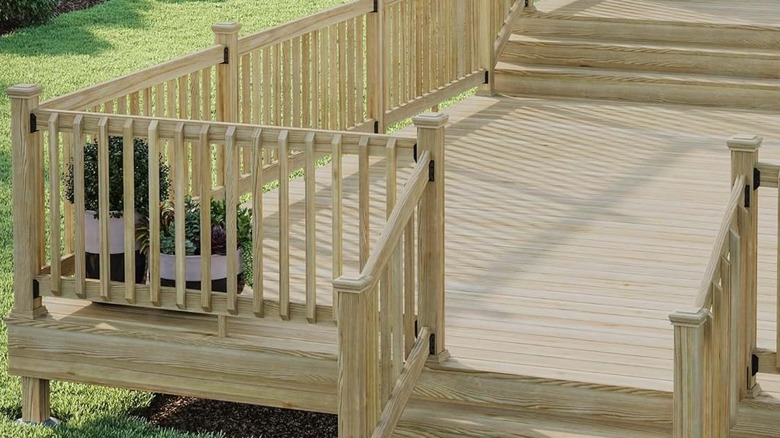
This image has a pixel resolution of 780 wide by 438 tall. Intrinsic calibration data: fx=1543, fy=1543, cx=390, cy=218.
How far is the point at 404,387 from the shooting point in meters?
5.59

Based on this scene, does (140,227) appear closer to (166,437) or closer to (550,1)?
(166,437)

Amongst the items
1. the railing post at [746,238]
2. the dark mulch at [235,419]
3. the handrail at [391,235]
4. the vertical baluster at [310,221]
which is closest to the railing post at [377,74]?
the dark mulch at [235,419]

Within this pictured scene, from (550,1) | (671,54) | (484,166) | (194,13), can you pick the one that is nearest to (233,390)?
(484,166)

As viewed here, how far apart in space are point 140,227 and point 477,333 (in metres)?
1.43

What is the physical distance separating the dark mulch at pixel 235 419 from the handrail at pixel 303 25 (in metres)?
1.86

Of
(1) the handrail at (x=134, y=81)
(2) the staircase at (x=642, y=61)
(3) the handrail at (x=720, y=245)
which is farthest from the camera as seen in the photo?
(2) the staircase at (x=642, y=61)

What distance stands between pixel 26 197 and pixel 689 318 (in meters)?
2.88

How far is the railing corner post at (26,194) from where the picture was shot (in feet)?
20.2

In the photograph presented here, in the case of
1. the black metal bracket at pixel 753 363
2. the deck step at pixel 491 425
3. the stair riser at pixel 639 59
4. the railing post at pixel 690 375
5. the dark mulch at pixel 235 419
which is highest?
the stair riser at pixel 639 59

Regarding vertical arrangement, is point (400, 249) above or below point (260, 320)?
above

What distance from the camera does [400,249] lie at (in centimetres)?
551

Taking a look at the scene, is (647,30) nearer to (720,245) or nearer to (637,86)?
(637,86)

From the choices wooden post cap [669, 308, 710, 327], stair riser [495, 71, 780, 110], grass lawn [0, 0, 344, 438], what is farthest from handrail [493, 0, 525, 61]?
wooden post cap [669, 308, 710, 327]

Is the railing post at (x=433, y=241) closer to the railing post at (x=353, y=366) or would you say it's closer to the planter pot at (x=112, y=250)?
the railing post at (x=353, y=366)
